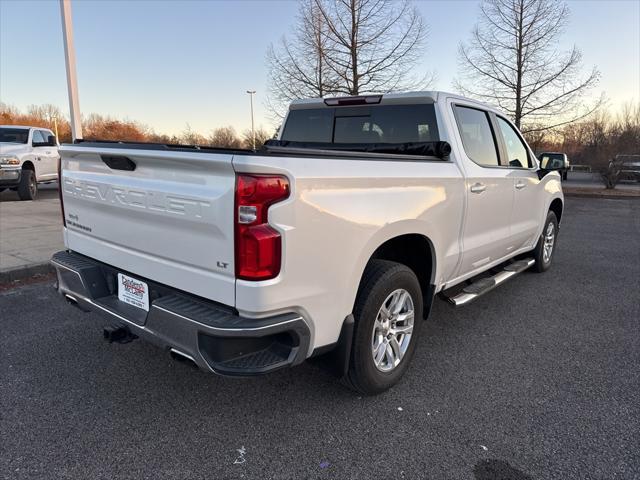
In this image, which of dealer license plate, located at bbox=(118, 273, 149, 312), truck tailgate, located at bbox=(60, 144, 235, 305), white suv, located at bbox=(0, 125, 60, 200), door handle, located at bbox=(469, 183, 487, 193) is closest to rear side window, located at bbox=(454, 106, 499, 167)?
door handle, located at bbox=(469, 183, 487, 193)

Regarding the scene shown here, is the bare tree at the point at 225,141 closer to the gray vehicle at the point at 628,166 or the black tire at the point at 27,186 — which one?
the black tire at the point at 27,186

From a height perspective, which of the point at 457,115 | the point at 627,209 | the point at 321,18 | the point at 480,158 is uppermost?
the point at 321,18

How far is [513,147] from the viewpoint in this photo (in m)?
4.73

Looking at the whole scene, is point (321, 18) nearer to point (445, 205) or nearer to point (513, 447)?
point (445, 205)

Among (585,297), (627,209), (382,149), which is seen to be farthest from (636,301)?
(627,209)

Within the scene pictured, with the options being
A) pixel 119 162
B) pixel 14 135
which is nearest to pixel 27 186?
pixel 14 135

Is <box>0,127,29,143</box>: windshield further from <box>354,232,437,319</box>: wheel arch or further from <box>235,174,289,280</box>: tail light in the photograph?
<box>235,174,289,280</box>: tail light

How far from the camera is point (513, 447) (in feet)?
8.06

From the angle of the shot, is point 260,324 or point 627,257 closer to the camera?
point 260,324

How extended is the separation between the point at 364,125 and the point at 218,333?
8.11ft

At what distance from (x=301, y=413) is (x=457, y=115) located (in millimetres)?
2553

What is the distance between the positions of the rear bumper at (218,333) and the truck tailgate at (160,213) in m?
0.09

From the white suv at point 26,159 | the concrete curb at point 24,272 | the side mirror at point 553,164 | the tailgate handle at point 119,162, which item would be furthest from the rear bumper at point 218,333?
the white suv at point 26,159

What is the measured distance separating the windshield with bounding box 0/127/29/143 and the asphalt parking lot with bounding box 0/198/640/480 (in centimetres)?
1021
